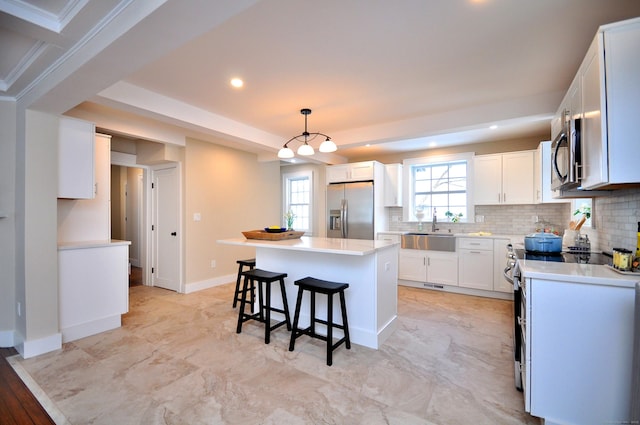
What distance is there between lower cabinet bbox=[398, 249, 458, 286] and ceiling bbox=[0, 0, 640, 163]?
80.1 inches

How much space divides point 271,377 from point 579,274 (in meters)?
2.11

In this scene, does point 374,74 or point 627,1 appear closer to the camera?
point 627,1

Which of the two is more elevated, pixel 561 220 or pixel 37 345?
pixel 561 220

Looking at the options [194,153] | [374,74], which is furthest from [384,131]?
[194,153]

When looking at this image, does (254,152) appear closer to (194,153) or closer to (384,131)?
(194,153)

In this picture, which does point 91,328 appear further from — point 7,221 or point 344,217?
point 344,217

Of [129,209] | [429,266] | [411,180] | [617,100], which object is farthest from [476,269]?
[129,209]

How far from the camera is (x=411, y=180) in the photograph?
570cm

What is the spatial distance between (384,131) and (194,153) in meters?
3.02

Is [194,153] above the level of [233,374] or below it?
above

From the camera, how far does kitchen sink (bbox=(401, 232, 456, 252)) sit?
4.70m

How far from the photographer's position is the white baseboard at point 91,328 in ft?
9.72

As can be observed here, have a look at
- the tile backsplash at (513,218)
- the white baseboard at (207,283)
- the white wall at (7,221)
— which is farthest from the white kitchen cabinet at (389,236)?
the white wall at (7,221)

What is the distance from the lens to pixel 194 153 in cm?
482
